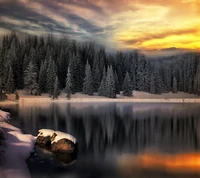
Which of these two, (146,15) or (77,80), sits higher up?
(146,15)

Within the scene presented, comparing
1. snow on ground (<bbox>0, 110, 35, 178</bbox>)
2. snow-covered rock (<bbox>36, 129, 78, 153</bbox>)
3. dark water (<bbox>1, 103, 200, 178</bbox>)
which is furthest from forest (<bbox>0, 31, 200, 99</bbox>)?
snow-covered rock (<bbox>36, 129, 78, 153</bbox>)

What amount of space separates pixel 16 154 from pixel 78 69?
152ft

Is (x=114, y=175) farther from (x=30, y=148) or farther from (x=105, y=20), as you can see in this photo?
(x=105, y=20)

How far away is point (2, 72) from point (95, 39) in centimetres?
1777

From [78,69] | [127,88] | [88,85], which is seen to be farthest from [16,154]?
[127,88]

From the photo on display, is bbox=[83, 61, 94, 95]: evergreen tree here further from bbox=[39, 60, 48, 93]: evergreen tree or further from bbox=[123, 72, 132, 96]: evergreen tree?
bbox=[123, 72, 132, 96]: evergreen tree

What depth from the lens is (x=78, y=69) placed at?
188 feet

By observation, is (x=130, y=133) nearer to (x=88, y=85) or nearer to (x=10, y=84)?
(x=10, y=84)

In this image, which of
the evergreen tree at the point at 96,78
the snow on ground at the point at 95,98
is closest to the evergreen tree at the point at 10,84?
the snow on ground at the point at 95,98

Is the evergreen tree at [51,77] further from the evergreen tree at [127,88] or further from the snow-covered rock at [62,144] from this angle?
the snow-covered rock at [62,144]

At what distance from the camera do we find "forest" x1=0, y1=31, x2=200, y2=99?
51.0 m

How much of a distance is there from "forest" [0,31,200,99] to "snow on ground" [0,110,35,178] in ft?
103

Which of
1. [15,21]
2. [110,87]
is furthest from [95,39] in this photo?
[15,21]

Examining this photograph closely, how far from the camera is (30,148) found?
42.8 feet
